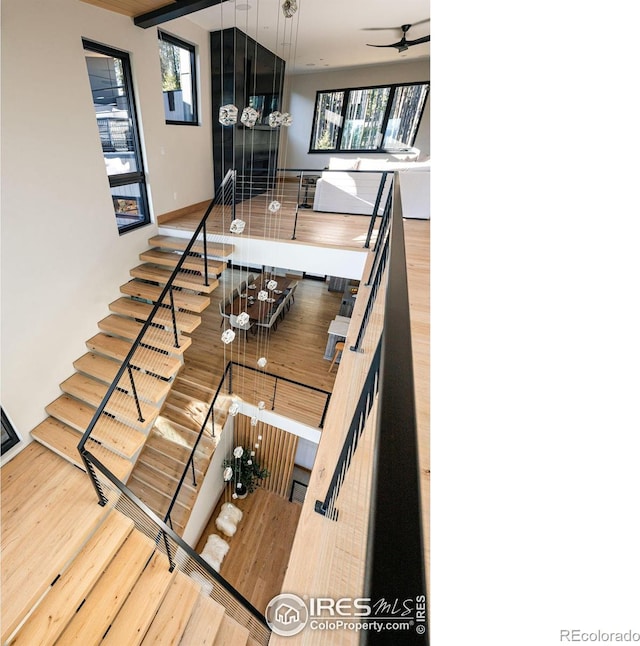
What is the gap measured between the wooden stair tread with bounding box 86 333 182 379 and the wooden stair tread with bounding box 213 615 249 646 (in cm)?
242

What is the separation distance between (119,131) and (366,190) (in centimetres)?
365

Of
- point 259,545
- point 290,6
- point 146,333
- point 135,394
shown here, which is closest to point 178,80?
point 290,6

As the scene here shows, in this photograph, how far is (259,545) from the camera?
453cm

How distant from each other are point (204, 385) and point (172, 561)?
2.40 meters

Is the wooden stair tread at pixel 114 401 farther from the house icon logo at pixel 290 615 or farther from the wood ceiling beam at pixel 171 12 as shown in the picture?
the wood ceiling beam at pixel 171 12

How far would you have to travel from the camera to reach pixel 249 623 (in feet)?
8.36

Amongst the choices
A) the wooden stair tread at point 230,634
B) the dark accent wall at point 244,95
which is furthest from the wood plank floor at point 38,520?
the dark accent wall at point 244,95

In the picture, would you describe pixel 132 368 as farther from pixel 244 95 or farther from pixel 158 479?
pixel 244 95

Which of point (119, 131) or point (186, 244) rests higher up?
point (119, 131)

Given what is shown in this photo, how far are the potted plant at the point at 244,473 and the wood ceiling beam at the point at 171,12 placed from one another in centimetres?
571

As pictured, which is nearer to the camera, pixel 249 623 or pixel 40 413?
pixel 249 623
